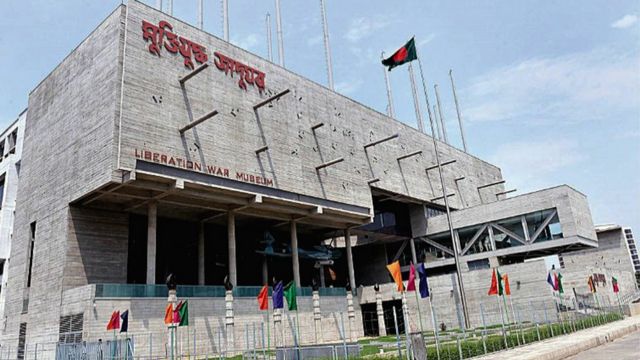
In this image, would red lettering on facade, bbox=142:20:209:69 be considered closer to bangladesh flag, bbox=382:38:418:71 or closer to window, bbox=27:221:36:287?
bangladesh flag, bbox=382:38:418:71

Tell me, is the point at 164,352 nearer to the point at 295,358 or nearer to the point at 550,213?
the point at 295,358

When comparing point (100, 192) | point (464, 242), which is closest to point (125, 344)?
point (100, 192)

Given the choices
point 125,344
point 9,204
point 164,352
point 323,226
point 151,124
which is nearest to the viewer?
point 125,344

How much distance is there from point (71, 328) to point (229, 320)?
935cm

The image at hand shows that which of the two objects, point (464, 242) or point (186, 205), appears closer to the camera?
point (186, 205)

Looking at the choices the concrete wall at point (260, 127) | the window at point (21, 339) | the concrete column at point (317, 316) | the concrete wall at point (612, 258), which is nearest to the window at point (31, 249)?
the window at point (21, 339)

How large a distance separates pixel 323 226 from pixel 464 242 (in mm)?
17795

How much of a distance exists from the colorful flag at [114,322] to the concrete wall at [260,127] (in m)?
8.71

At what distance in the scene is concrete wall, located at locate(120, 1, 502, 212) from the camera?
32.0 meters

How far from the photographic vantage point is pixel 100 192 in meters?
31.0

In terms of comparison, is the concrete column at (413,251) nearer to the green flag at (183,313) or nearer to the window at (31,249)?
the green flag at (183,313)

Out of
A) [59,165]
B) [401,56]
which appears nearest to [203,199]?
[59,165]

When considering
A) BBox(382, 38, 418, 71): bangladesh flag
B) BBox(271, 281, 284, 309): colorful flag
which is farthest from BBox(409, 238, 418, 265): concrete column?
BBox(271, 281, 284, 309): colorful flag

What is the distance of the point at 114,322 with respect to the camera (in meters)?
27.1
